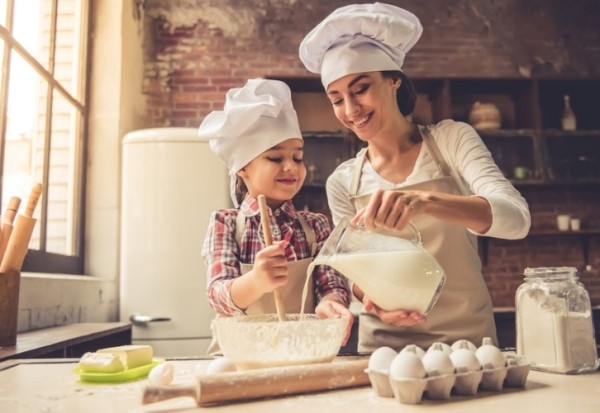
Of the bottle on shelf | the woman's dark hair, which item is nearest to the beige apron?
the woman's dark hair

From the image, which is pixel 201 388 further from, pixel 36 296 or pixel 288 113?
pixel 36 296

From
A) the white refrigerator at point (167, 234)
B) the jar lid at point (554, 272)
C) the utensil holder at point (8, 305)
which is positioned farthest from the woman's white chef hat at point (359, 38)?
the white refrigerator at point (167, 234)

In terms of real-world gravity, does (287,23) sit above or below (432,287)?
above

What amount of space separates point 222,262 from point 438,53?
325 cm

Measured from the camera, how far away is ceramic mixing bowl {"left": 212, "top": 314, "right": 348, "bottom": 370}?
0.90m

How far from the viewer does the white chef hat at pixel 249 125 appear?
1.44 metres

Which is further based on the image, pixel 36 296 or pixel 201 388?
pixel 36 296

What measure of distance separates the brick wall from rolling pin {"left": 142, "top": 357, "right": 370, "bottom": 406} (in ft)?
10.7

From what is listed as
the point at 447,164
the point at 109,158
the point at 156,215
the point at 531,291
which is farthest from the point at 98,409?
the point at 109,158

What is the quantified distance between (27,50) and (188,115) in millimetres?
1475

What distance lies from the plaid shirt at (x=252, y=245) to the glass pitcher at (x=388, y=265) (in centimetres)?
34

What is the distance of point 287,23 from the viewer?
13.2ft

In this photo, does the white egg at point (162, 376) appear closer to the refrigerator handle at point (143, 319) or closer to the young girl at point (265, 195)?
the young girl at point (265, 195)

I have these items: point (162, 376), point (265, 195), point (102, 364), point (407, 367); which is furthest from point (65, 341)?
point (407, 367)
